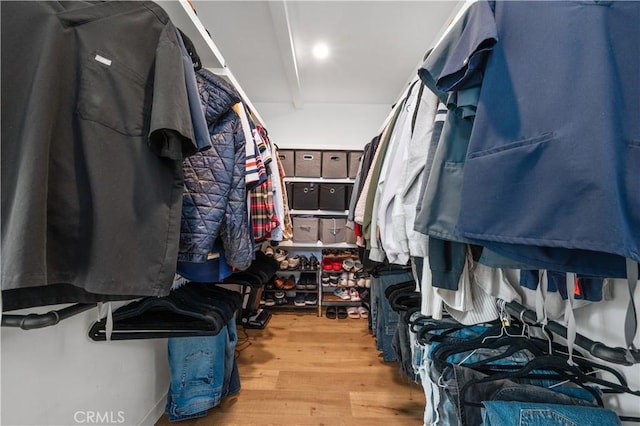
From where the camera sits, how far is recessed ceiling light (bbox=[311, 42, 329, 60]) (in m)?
1.78

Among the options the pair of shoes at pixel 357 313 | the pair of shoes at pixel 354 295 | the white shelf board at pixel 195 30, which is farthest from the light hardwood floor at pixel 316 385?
the white shelf board at pixel 195 30

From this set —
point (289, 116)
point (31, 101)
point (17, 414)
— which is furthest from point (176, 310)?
point (289, 116)

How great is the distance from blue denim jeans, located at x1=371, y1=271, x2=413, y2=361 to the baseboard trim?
1284 millimetres

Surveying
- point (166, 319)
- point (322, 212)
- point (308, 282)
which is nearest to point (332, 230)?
point (322, 212)

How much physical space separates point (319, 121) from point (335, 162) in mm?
651

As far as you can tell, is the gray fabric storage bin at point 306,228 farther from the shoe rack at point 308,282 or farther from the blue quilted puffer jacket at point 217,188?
the blue quilted puffer jacket at point 217,188

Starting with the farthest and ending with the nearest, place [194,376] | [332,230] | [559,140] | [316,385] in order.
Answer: [332,230] < [316,385] < [194,376] < [559,140]

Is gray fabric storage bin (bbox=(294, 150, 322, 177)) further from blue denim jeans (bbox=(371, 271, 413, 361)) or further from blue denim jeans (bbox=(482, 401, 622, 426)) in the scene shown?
blue denim jeans (bbox=(482, 401, 622, 426))

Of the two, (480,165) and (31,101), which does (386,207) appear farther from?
(31,101)

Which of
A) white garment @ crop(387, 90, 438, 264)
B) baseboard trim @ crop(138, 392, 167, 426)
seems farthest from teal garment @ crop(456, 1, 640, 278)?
baseboard trim @ crop(138, 392, 167, 426)

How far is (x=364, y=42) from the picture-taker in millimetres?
1738

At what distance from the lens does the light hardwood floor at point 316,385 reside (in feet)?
3.99

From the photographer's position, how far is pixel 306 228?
7.59 ft

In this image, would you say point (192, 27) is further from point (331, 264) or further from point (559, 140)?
point (331, 264)
